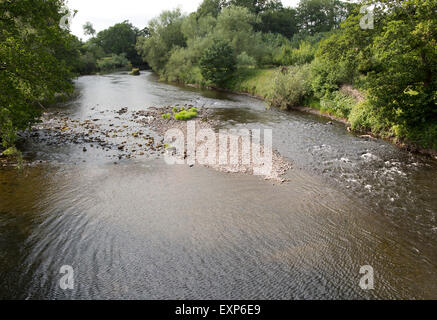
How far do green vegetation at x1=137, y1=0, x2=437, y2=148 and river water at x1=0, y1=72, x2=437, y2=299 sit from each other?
10.9ft

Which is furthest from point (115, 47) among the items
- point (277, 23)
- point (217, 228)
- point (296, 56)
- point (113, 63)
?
point (217, 228)

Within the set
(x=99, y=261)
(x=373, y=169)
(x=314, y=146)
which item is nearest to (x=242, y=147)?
(x=314, y=146)

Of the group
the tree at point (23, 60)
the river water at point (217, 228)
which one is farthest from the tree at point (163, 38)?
the tree at point (23, 60)

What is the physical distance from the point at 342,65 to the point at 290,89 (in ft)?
20.5

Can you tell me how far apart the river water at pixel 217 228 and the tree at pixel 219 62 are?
103ft

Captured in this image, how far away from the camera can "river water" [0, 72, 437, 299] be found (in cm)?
815

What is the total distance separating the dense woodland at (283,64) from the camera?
10195 millimetres

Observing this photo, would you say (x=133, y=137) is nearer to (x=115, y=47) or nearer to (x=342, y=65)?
(x=342, y=65)

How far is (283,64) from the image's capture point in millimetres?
44406

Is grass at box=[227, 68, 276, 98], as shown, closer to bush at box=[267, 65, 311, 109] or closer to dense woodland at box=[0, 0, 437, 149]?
dense woodland at box=[0, 0, 437, 149]

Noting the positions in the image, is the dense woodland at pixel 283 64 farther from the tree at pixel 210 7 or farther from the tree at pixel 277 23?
the tree at pixel 277 23

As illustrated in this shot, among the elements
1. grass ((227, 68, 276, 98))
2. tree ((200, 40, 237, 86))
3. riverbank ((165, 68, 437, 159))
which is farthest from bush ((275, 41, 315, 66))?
tree ((200, 40, 237, 86))

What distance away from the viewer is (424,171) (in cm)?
1545

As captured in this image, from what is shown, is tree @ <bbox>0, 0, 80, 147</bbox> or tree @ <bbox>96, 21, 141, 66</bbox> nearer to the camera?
tree @ <bbox>0, 0, 80, 147</bbox>
